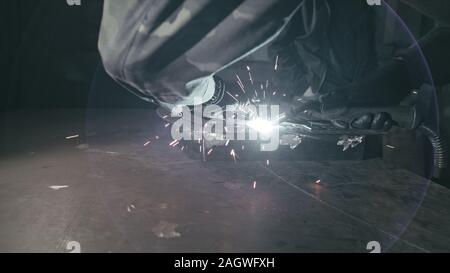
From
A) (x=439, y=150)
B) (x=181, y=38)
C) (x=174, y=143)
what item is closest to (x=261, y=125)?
(x=174, y=143)

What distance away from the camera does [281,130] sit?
6.81 ft

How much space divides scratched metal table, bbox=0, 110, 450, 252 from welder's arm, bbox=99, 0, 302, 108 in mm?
549

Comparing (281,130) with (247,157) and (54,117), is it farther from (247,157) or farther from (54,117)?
(54,117)

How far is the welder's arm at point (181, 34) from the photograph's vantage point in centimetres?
82

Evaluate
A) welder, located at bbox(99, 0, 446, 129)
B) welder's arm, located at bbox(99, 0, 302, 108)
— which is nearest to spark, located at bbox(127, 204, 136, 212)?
welder, located at bbox(99, 0, 446, 129)

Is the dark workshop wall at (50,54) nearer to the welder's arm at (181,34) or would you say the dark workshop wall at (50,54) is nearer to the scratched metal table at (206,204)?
the scratched metal table at (206,204)

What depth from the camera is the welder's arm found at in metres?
0.82

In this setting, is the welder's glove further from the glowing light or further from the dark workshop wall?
the dark workshop wall

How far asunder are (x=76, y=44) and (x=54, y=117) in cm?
114

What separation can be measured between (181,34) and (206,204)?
805 millimetres

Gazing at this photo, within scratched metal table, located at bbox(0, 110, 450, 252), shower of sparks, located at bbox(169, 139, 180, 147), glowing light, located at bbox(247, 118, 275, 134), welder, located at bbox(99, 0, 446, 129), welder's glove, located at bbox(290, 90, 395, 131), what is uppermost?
welder, located at bbox(99, 0, 446, 129)

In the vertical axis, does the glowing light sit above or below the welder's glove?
below

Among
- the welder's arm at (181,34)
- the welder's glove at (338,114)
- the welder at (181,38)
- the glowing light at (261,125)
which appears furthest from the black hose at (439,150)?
the welder's arm at (181,34)

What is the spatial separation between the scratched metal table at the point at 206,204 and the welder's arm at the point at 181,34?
0.55 metres
